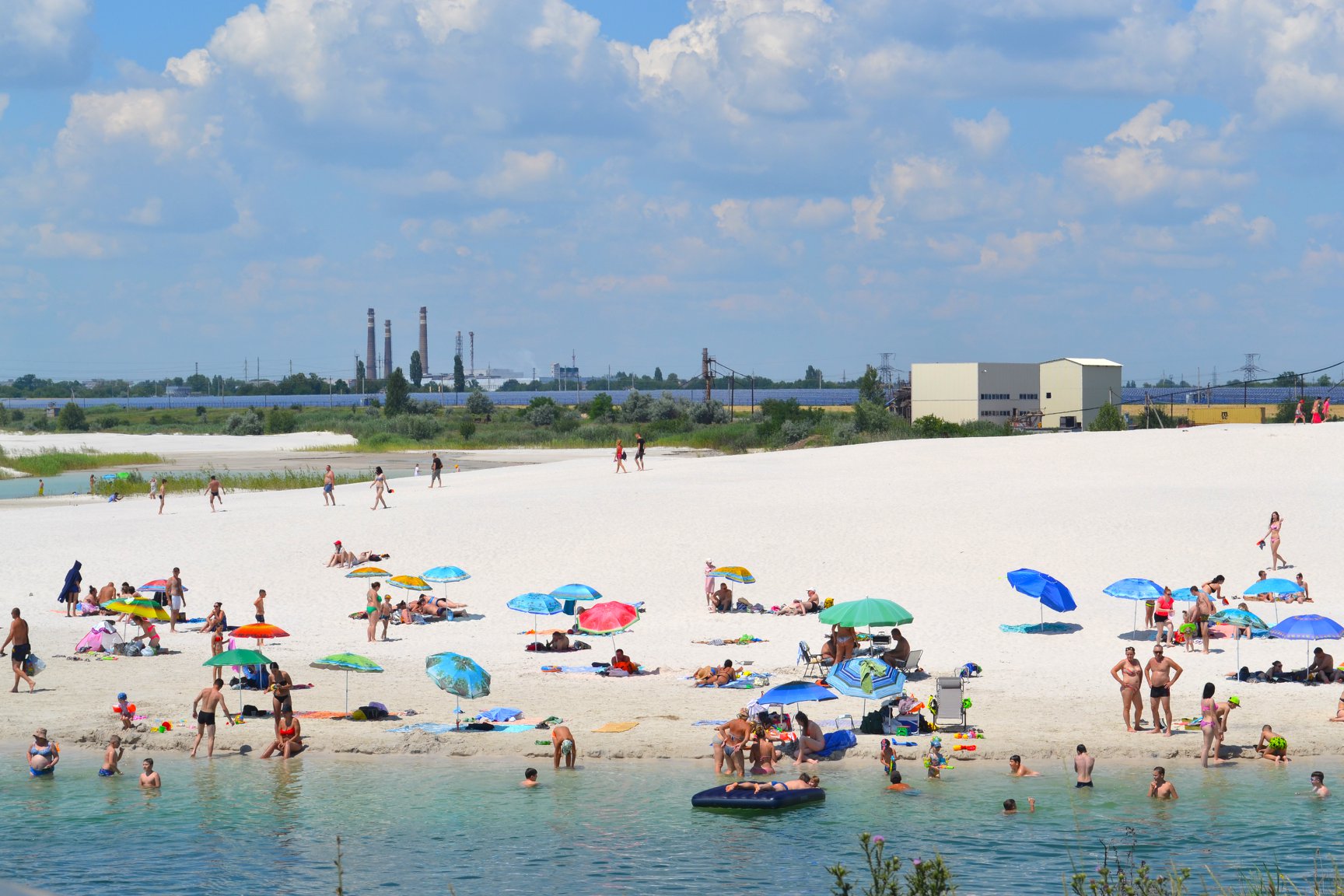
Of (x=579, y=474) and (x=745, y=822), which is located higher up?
(x=579, y=474)

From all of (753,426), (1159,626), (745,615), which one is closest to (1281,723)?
(1159,626)

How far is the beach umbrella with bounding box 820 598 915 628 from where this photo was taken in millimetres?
20844

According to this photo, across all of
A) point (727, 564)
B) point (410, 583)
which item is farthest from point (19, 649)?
point (727, 564)

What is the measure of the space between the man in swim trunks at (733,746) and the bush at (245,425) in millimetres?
98511

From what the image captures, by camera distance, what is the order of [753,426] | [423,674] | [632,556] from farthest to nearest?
1. [753,426]
2. [632,556]
3. [423,674]

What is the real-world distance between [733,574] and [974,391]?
188 feet

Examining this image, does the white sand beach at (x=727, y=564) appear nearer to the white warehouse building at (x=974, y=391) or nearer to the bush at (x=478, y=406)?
the white warehouse building at (x=974, y=391)

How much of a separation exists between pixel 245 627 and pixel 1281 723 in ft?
51.4

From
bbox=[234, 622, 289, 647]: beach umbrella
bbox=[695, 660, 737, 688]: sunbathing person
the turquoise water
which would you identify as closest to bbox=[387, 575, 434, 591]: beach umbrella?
bbox=[234, 622, 289, 647]: beach umbrella

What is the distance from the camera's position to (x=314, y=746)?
61.5 ft

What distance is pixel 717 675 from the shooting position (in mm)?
21453

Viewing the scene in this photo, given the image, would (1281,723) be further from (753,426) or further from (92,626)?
(753,426)

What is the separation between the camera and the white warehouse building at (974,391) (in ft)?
266

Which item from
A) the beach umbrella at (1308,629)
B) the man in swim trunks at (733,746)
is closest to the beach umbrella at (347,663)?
the man in swim trunks at (733,746)
